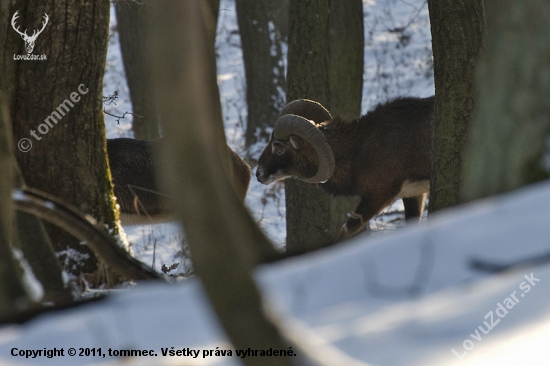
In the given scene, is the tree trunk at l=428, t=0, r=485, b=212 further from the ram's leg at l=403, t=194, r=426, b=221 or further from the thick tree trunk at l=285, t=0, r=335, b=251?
the ram's leg at l=403, t=194, r=426, b=221

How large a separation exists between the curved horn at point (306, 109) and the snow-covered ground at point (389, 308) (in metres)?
6.34

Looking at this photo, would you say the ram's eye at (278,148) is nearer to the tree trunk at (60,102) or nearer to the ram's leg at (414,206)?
the ram's leg at (414,206)

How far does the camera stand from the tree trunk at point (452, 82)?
6244 mm

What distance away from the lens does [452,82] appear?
20.8 feet

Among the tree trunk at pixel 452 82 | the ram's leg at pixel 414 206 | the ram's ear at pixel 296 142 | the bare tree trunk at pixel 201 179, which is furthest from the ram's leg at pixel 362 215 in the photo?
the bare tree trunk at pixel 201 179

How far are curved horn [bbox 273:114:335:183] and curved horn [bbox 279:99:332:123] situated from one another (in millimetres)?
156

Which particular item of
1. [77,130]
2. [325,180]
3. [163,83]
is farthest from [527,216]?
[325,180]

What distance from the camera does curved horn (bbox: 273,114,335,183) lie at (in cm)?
1030

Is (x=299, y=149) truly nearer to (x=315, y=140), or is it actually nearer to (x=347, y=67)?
(x=315, y=140)

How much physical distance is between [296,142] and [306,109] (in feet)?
1.88

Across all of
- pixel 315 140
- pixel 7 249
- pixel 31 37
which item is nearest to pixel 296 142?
pixel 315 140

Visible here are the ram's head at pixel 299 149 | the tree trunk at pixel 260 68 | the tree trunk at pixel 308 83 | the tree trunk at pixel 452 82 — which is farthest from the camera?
the tree trunk at pixel 260 68

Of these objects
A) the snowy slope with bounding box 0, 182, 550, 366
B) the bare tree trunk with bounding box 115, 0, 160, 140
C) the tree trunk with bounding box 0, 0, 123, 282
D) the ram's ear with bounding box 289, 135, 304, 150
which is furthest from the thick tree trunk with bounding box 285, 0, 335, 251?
the snowy slope with bounding box 0, 182, 550, 366

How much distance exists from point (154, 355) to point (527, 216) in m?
1.93
